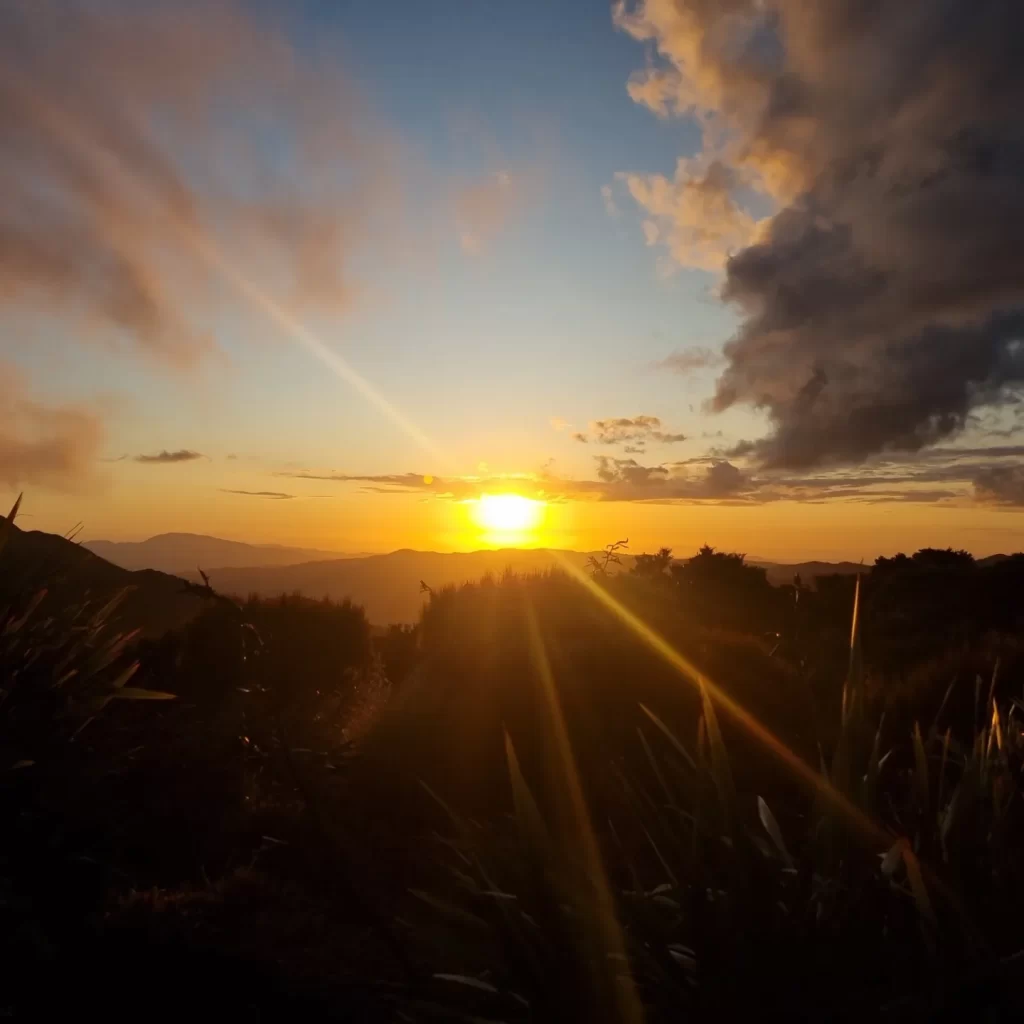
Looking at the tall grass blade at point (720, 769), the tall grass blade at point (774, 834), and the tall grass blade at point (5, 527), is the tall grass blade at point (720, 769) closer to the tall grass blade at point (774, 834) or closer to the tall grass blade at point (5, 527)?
the tall grass blade at point (774, 834)

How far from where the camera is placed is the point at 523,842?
2.05 meters

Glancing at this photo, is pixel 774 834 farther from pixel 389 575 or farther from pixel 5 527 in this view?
pixel 389 575

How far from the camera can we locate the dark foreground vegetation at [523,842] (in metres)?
1.93

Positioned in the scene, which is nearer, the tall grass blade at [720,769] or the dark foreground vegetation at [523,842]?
the dark foreground vegetation at [523,842]

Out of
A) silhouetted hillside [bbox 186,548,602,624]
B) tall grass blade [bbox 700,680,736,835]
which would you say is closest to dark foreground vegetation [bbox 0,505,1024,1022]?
tall grass blade [bbox 700,680,736,835]

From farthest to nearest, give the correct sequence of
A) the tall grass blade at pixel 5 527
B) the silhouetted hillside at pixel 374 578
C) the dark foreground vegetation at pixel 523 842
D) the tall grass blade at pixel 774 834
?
the silhouetted hillside at pixel 374 578
the tall grass blade at pixel 5 527
the tall grass blade at pixel 774 834
the dark foreground vegetation at pixel 523 842

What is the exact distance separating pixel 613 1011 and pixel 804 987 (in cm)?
45

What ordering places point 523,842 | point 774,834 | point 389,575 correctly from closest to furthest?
1. point 523,842
2. point 774,834
3. point 389,575

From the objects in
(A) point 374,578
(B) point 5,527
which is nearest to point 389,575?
(A) point 374,578

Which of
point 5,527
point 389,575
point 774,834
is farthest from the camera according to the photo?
point 389,575

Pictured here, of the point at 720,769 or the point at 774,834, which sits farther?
the point at 774,834

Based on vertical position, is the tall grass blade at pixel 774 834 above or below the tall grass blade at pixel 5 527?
below

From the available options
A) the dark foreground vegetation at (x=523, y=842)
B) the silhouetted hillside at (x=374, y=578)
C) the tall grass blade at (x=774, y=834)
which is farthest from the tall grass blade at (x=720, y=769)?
the silhouetted hillside at (x=374, y=578)

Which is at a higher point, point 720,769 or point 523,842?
point 720,769
